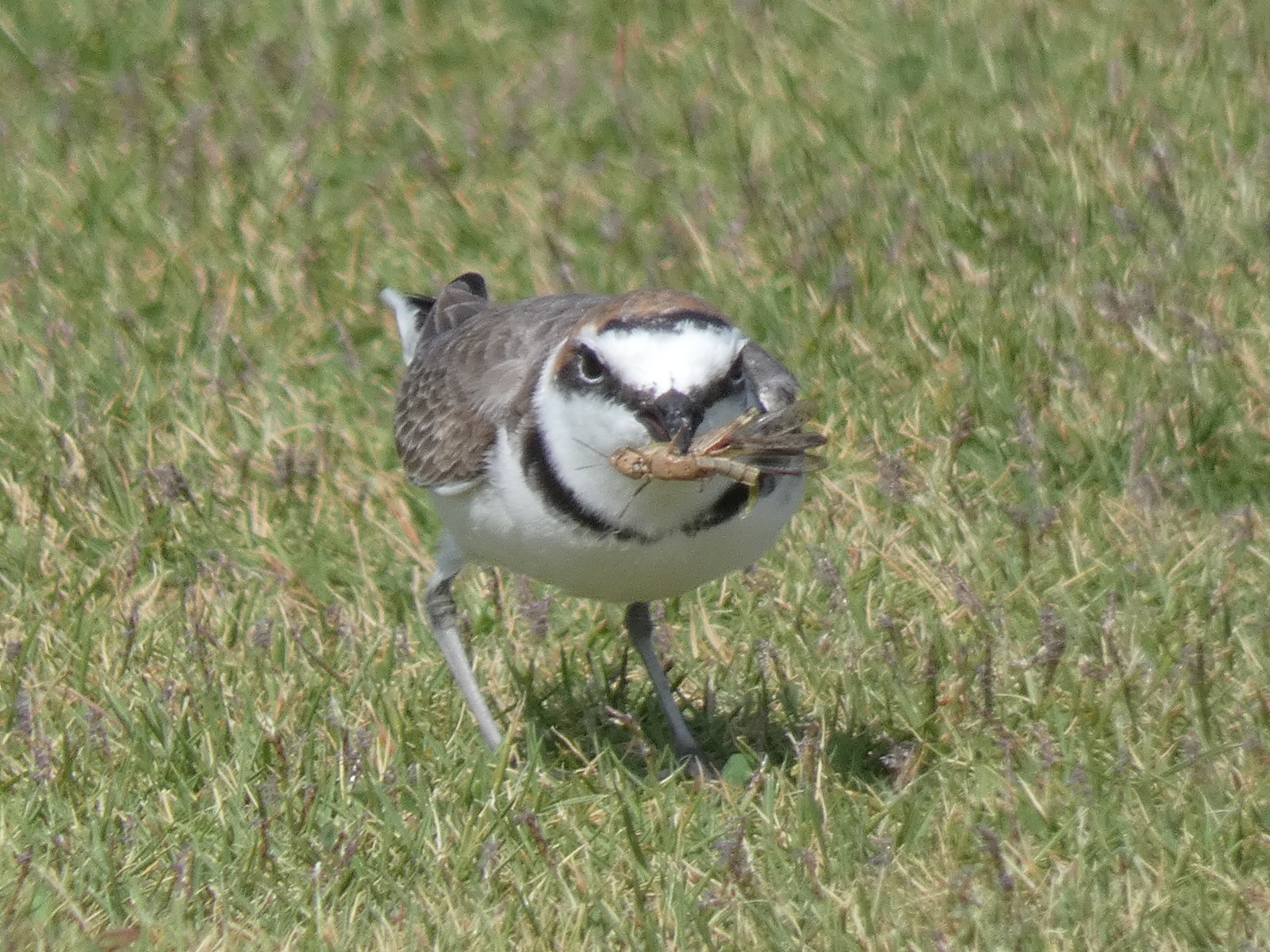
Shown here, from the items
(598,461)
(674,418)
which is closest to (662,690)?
(598,461)

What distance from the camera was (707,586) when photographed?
21.0 feet

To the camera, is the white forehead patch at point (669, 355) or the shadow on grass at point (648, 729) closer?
the white forehead patch at point (669, 355)

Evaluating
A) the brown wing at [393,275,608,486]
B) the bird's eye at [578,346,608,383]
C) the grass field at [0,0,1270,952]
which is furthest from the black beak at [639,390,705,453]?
the grass field at [0,0,1270,952]

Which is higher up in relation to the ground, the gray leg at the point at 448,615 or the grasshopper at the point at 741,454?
the grasshopper at the point at 741,454

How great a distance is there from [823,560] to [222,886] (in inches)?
80.0

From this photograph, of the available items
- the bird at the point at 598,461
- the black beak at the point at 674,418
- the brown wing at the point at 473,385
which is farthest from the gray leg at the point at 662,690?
the black beak at the point at 674,418

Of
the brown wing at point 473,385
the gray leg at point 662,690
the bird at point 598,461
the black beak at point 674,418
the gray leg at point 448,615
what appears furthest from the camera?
the gray leg at point 448,615

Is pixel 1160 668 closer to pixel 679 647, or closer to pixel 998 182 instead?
pixel 679 647

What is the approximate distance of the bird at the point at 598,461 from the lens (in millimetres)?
4680

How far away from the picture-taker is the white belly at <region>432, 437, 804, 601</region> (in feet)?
16.2

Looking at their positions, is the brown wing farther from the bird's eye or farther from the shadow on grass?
the shadow on grass

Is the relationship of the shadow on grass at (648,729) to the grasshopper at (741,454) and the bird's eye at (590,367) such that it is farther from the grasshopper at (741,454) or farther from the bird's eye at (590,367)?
the bird's eye at (590,367)

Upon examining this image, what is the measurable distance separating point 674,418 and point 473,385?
50.0 inches

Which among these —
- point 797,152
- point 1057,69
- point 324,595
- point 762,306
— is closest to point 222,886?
point 324,595
